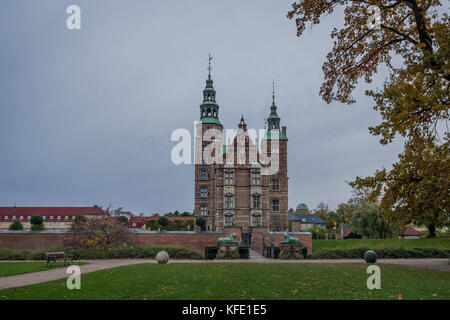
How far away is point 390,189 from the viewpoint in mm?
12555

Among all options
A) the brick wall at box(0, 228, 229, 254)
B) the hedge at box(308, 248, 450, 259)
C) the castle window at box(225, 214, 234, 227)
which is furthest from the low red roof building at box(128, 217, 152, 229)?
the hedge at box(308, 248, 450, 259)

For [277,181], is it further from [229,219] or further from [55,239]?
[55,239]

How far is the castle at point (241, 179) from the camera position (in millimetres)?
42875

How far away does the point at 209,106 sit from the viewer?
164ft

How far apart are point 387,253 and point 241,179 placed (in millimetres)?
20497

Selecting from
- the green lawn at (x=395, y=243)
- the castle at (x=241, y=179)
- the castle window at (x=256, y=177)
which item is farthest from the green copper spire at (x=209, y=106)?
the green lawn at (x=395, y=243)

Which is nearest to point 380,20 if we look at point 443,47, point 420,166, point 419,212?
point 443,47

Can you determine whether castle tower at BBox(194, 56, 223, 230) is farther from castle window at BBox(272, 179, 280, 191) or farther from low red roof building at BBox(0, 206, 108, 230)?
low red roof building at BBox(0, 206, 108, 230)

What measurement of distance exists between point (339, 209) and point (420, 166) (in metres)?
70.4

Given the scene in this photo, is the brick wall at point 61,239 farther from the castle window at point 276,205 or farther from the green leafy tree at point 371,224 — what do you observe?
the castle window at point 276,205

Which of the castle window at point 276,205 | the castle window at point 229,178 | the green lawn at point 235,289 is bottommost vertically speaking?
the green lawn at point 235,289

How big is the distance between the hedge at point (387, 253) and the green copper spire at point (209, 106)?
90.5ft

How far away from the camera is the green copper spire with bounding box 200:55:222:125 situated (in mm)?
49625
